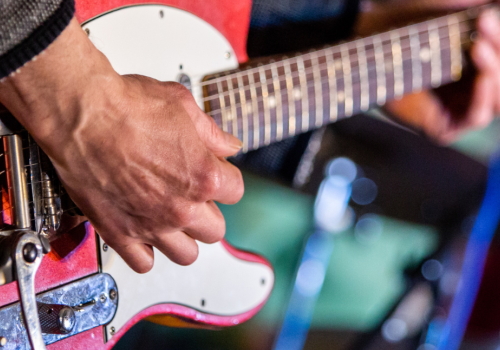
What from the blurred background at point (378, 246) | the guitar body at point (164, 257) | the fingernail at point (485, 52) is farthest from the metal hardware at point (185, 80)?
the fingernail at point (485, 52)

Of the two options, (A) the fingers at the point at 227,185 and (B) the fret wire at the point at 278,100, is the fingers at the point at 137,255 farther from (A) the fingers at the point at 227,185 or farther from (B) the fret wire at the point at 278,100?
(B) the fret wire at the point at 278,100

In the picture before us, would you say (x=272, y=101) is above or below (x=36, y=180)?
above

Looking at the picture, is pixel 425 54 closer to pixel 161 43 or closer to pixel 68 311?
pixel 161 43

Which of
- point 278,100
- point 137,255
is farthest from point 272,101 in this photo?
point 137,255

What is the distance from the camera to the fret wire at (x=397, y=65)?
0.79 metres

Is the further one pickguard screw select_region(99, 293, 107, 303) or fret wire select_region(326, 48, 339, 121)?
fret wire select_region(326, 48, 339, 121)

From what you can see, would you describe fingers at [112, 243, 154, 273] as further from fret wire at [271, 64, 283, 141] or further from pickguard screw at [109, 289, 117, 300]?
fret wire at [271, 64, 283, 141]

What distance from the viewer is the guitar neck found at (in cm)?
62

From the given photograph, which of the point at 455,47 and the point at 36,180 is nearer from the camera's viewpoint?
the point at 36,180

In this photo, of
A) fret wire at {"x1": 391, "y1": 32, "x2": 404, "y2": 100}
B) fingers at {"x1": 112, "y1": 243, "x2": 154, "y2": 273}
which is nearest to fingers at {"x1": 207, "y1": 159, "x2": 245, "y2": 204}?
fingers at {"x1": 112, "y1": 243, "x2": 154, "y2": 273}

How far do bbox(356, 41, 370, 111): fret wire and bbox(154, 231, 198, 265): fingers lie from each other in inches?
18.8

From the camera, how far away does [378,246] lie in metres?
1.32

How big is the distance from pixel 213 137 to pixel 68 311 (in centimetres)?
28

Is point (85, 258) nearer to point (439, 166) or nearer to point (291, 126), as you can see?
point (291, 126)
